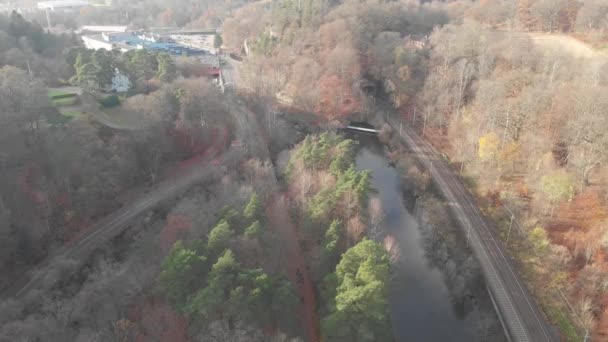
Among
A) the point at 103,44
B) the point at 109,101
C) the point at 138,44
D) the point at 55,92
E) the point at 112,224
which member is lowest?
the point at 112,224

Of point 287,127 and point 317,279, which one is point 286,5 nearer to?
point 287,127

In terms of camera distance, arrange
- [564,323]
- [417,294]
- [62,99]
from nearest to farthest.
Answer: [564,323] < [417,294] < [62,99]

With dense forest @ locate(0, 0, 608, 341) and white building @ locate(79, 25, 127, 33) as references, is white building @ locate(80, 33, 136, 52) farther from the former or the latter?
white building @ locate(79, 25, 127, 33)

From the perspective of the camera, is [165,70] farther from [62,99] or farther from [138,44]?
[138,44]

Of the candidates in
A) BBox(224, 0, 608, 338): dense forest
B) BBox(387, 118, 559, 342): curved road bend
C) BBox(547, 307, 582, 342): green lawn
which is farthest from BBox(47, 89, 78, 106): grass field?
BBox(547, 307, 582, 342): green lawn

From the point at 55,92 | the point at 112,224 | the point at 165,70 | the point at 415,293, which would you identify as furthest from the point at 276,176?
the point at 55,92

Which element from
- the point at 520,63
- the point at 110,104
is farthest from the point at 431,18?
the point at 110,104

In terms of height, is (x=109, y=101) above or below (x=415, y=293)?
above
